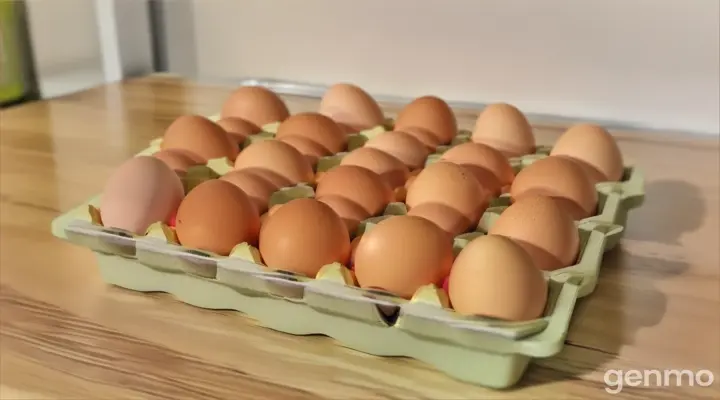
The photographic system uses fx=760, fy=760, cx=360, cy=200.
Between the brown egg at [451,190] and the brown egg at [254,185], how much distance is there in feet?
0.43

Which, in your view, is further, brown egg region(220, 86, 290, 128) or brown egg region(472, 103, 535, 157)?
brown egg region(220, 86, 290, 128)

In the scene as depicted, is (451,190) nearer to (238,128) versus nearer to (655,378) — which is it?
(655,378)

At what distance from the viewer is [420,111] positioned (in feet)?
2.90

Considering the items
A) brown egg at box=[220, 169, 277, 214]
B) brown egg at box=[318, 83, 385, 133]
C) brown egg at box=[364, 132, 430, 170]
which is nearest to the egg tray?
brown egg at box=[220, 169, 277, 214]

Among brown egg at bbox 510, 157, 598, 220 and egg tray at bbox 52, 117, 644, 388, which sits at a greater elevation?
brown egg at bbox 510, 157, 598, 220

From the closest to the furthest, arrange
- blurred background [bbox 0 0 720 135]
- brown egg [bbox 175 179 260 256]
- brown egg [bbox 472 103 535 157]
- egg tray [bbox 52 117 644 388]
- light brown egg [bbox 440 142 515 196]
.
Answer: egg tray [bbox 52 117 644 388] < brown egg [bbox 175 179 260 256] < light brown egg [bbox 440 142 515 196] < brown egg [bbox 472 103 535 157] < blurred background [bbox 0 0 720 135]

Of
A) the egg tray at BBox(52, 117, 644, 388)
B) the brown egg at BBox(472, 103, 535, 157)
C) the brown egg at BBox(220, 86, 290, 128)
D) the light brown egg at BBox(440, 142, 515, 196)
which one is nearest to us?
the egg tray at BBox(52, 117, 644, 388)

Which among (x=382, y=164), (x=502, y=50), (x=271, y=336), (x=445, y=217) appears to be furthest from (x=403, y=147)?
(x=502, y=50)

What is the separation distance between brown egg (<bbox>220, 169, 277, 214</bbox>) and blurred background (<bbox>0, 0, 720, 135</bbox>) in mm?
559

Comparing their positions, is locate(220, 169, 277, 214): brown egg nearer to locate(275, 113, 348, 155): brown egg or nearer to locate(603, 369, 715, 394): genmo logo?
locate(275, 113, 348, 155): brown egg

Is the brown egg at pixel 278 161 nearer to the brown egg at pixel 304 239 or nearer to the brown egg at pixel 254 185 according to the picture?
the brown egg at pixel 254 185

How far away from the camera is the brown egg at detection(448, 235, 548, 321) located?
50 centimetres

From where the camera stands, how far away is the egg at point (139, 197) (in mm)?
634

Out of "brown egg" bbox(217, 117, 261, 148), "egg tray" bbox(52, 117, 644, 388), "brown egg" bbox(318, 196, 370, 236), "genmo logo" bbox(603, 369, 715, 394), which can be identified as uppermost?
"brown egg" bbox(217, 117, 261, 148)
